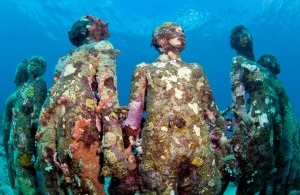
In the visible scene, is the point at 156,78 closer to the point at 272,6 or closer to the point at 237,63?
the point at 237,63

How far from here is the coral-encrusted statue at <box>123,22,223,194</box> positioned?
347 centimetres

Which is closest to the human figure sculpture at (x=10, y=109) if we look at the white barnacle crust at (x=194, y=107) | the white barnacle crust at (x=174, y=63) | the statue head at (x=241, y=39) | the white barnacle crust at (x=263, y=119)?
the white barnacle crust at (x=174, y=63)

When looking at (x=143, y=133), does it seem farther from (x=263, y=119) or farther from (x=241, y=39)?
(x=241, y=39)

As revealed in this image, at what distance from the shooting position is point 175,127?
11.9 feet

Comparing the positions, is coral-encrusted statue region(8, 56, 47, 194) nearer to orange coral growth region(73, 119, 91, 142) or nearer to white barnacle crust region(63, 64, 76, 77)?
white barnacle crust region(63, 64, 76, 77)

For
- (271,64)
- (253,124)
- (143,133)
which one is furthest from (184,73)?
(271,64)

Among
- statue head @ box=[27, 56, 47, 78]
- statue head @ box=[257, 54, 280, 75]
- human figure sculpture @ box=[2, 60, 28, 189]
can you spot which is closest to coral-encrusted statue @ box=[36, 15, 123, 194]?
statue head @ box=[27, 56, 47, 78]

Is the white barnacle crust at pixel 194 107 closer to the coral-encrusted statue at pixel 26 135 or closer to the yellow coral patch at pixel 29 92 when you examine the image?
the coral-encrusted statue at pixel 26 135

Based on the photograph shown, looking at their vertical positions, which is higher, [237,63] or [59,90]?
[237,63]

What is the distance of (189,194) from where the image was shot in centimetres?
357

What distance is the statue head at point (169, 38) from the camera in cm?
437

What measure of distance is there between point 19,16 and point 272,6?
144ft

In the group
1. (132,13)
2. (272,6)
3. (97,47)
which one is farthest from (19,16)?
(97,47)

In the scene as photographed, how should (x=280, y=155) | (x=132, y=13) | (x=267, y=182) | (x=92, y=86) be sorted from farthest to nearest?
(x=132, y=13)
(x=280, y=155)
(x=267, y=182)
(x=92, y=86)
